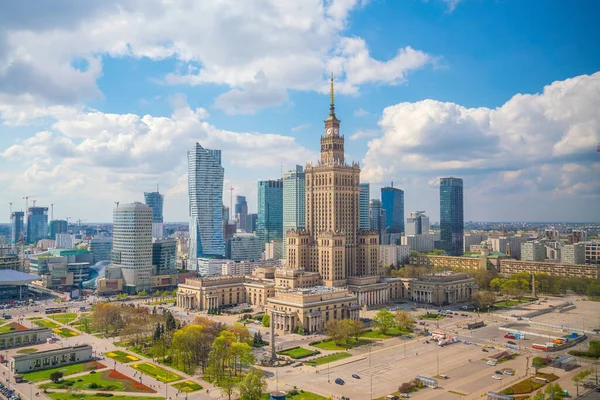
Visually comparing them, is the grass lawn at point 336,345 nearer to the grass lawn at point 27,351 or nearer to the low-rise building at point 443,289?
the low-rise building at point 443,289

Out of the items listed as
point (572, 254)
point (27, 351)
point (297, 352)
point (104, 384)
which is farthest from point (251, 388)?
point (572, 254)

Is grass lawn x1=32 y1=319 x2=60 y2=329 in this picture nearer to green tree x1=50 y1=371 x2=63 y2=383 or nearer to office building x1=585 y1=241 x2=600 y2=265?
green tree x1=50 y1=371 x2=63 y2=383

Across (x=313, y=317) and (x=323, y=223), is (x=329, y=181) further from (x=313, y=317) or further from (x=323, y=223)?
(x=313, y=317)

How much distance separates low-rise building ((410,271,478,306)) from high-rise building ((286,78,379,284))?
51.2ft

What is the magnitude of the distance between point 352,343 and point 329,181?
66.2 m

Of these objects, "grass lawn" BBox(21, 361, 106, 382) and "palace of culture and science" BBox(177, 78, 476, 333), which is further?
"palace of culture and science" BBox(177, 78, 476, 333)

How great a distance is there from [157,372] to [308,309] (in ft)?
146

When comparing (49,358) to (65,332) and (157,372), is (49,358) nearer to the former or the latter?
(157,372)

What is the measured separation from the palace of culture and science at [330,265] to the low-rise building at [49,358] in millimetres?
55138

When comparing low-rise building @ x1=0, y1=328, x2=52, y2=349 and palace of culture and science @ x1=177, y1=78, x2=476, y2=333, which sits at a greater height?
palace of culture and science @ x1=177, y1=78, x2=476, y2=333

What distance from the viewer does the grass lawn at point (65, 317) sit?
446 feet

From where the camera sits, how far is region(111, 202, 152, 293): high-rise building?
18962cm

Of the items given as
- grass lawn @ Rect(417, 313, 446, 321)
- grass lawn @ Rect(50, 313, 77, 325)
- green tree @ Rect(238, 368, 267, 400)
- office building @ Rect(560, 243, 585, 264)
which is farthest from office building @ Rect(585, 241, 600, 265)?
grass lawn @ Rect(50, 313, 77, 325)

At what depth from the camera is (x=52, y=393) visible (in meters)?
78.8
